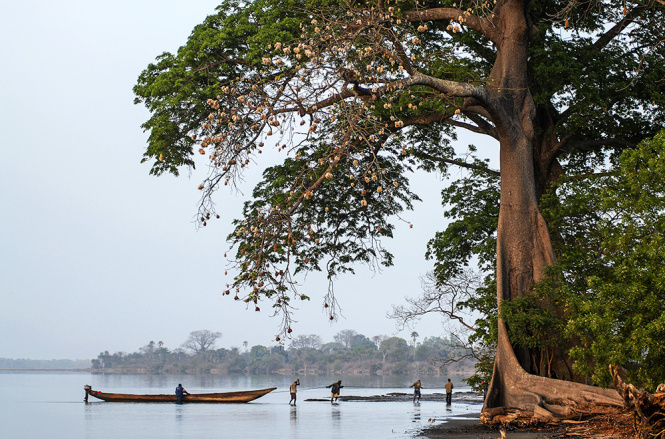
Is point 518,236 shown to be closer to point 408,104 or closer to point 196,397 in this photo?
point 408,104

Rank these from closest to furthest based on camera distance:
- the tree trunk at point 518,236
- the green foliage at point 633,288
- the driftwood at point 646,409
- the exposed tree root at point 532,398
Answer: the driftwood at point 646,409 → the green foliage at point 633,288 → the exposed tree root at point 532,398 → the tree trunk at point 518,236

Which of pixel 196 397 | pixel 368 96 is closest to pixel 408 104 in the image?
pixel 368 96

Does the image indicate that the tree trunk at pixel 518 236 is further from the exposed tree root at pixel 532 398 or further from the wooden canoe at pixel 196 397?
the wooden canoe at pixel 196 397

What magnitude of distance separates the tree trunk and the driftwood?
12.5ft

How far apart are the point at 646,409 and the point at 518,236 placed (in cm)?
826

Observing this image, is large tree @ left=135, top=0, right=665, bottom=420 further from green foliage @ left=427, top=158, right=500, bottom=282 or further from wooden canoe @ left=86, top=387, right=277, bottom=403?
wooden canoe @ left=86, top=387, right=277, bottom=403

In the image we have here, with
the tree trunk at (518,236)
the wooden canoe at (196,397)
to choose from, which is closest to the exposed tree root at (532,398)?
the tree trunk at (518,236)

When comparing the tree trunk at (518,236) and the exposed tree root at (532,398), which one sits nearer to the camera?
the exposed tree root at (532,398)

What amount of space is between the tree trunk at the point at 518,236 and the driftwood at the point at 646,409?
381cm

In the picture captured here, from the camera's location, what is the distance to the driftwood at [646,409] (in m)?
11.4

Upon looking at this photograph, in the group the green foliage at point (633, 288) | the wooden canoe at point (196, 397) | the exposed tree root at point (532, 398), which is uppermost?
the green foliage at point (633, 288)

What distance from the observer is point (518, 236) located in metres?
19.4

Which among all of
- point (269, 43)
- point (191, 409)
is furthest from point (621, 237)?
point (191, 409)

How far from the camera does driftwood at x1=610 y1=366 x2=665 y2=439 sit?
11.4 m
